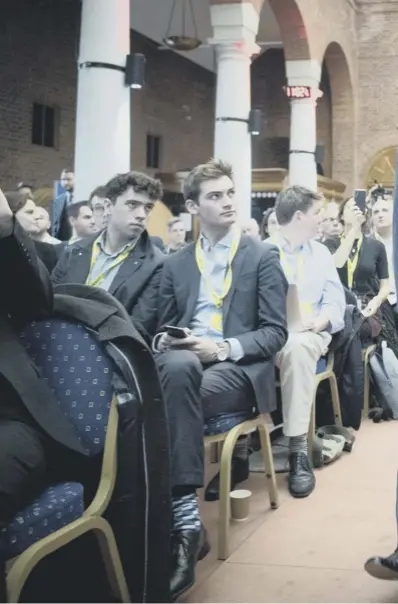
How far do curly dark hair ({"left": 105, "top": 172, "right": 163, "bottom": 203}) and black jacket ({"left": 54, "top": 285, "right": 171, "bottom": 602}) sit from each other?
4.11 ft

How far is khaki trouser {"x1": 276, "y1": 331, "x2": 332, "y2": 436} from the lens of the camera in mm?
3805

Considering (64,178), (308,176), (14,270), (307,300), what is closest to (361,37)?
(308,176)

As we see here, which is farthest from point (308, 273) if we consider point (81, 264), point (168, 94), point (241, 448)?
point (168, 94)

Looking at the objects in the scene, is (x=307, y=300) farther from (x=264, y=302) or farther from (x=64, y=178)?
(x=64, y=178)

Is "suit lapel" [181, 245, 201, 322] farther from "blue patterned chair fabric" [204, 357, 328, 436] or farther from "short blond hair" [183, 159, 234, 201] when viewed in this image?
"blue patterned chair fabric" [204, 357, 328, 436]

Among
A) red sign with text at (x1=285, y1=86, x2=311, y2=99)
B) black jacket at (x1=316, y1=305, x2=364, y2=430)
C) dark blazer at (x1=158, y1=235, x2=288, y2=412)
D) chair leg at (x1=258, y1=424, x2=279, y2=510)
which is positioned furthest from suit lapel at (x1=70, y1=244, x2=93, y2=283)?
red sign with text at (x1=285, y1=86, x2=311, y2=99)

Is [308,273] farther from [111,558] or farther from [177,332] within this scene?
[111,558]

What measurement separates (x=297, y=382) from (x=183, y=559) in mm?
1384

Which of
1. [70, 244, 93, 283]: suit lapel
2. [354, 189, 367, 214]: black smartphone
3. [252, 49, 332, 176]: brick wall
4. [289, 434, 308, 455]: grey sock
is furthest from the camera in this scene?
[252, 49, 332, 176]: brick wall

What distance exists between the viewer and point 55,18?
39.9 ft

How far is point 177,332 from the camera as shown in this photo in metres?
2.99

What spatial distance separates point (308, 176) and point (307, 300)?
30.7 feet

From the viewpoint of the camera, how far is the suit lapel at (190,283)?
337 centimetres

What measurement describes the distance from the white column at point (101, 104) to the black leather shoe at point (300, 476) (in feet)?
11.4
